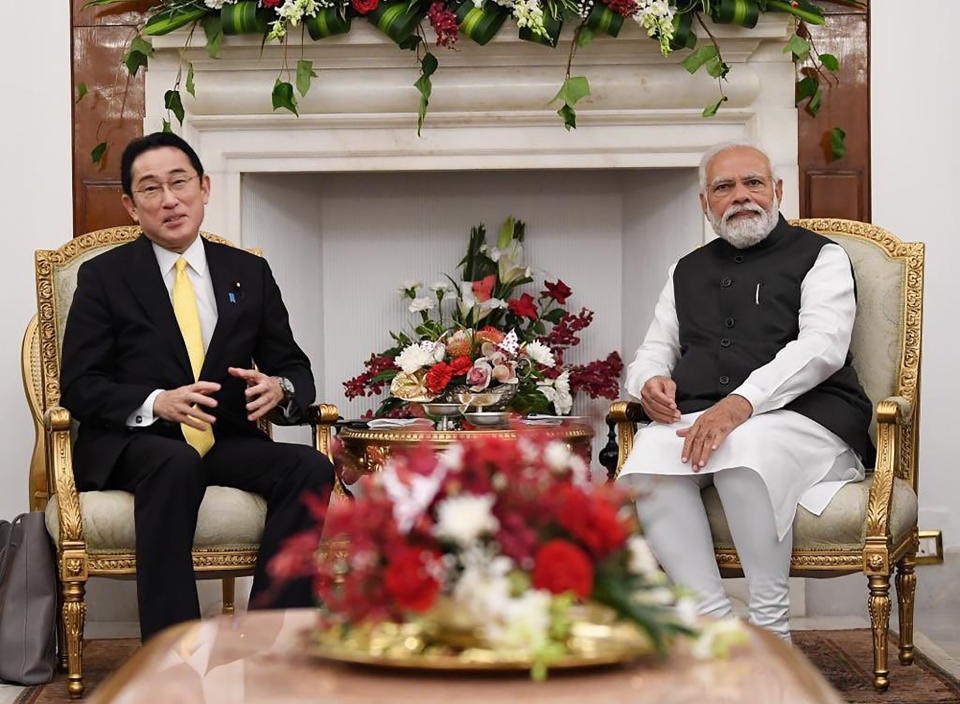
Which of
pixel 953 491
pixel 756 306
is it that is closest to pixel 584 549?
pixel 756 306

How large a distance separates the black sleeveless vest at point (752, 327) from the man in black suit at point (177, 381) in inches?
45.0

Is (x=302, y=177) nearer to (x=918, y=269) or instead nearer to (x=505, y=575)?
(x=918, y=269)

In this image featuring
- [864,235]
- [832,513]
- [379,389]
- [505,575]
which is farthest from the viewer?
[379,389]

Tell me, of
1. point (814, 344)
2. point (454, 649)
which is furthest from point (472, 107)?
point (454, 649)

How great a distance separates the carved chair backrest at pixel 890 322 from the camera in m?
3.76

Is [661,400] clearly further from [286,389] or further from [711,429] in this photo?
[286,389]

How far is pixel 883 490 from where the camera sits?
332 cm

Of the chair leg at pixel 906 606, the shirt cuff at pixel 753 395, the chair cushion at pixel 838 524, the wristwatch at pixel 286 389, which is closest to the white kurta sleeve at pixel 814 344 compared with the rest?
the shirt cuff at pixel 753 395

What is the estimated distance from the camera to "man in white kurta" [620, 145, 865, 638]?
3.29 metres

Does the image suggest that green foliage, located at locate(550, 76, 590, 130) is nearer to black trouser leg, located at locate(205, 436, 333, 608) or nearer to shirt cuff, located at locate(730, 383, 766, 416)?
shirt cuff, located at locate(730, 383, 766, 416)

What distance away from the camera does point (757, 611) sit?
3318mm

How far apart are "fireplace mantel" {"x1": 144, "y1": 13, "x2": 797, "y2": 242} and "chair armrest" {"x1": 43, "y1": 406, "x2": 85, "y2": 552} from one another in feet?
4.53

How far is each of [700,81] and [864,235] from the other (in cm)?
93

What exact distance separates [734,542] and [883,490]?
413 mm
